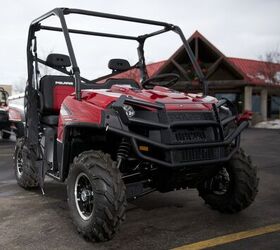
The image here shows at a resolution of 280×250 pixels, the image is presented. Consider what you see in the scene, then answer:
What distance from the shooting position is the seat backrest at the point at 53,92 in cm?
625

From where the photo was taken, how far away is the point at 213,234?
4820 mm

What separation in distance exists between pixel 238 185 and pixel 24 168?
11.0 ft

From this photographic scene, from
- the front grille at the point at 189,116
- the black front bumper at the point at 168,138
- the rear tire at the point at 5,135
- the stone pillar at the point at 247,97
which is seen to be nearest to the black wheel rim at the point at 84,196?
the black front bumper at the point at 168,138

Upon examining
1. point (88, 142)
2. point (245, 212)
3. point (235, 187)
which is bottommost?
point (245, 212)

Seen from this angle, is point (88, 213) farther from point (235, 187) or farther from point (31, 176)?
point (31, 176)

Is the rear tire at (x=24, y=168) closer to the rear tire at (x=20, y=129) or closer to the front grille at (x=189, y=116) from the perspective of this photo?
the rear tire at (x=20, y=129)

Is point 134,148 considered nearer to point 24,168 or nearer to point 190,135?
point 190,135

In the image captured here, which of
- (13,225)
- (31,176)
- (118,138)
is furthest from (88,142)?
(31,176)

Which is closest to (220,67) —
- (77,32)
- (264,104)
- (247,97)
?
(247,97)

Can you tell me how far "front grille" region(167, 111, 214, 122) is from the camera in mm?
4531

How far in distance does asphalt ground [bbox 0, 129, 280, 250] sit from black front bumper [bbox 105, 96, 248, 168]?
794mm

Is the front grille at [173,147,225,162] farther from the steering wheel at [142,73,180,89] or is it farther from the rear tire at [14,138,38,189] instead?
the rear tire at [14,138,38,189]

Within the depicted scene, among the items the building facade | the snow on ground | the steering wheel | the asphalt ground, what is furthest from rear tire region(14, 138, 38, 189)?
the snow on ground

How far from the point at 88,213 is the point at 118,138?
2.90ft
